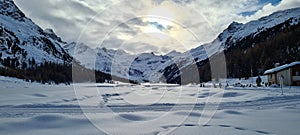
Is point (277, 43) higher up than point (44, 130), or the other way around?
point (277, 43)

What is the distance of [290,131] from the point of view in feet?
23.0

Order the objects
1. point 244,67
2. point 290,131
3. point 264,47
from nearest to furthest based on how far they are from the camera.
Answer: point 290,131
point 244,67
point 264,47

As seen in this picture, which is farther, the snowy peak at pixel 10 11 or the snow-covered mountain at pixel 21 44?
the snowy peak at pixel 10 11

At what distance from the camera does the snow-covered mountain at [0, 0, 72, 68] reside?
10438 centimetres

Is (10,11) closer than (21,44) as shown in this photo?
No

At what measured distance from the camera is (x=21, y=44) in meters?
131

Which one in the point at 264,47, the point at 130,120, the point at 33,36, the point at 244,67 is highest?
the point at 33,36

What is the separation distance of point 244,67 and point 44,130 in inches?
3492

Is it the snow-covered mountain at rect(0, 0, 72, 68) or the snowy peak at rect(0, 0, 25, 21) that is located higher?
the snowy peak at rect(0, 0, 25, 21)

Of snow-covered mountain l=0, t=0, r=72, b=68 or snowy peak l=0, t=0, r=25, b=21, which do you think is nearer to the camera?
snow-covered mountain l=0, t=0, r=72, b=68

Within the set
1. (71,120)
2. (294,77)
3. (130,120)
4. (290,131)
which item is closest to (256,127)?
(290,131)

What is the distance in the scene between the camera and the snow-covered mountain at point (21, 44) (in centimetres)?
10438

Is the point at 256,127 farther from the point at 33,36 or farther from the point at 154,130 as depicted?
the point at 33,36

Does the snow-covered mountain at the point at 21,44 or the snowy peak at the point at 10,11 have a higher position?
the snowy peak at the point at 10,11
